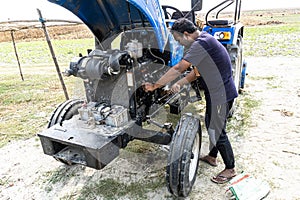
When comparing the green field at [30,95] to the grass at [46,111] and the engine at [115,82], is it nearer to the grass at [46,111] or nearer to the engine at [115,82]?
the grass at [46,111]

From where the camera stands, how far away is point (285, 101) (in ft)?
15.6

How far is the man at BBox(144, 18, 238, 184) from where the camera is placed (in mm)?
2547

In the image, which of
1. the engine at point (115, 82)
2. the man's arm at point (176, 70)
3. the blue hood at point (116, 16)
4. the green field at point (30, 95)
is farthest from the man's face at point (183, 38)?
the green field at point (30, 95)

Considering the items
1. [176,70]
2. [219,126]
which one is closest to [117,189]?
[219,126]

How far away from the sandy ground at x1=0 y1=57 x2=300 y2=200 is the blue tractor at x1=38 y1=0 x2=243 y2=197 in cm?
49

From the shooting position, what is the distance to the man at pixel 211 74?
2.55 m

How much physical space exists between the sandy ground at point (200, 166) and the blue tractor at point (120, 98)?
1.60ft

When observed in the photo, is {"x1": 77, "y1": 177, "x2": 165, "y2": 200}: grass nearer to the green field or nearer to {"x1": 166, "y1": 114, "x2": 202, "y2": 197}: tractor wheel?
{"x1": 166, "y1": 114, "x2": 202, "y2": 197}: tractor wheel

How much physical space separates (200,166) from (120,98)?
51.6 inches

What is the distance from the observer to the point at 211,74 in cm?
265

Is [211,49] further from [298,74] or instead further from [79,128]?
[298,74]

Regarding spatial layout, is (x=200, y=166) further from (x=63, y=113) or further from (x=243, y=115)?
(x=63, y=113)

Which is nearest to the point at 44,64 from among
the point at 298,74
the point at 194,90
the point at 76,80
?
the point at 76,80

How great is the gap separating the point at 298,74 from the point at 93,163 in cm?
582
